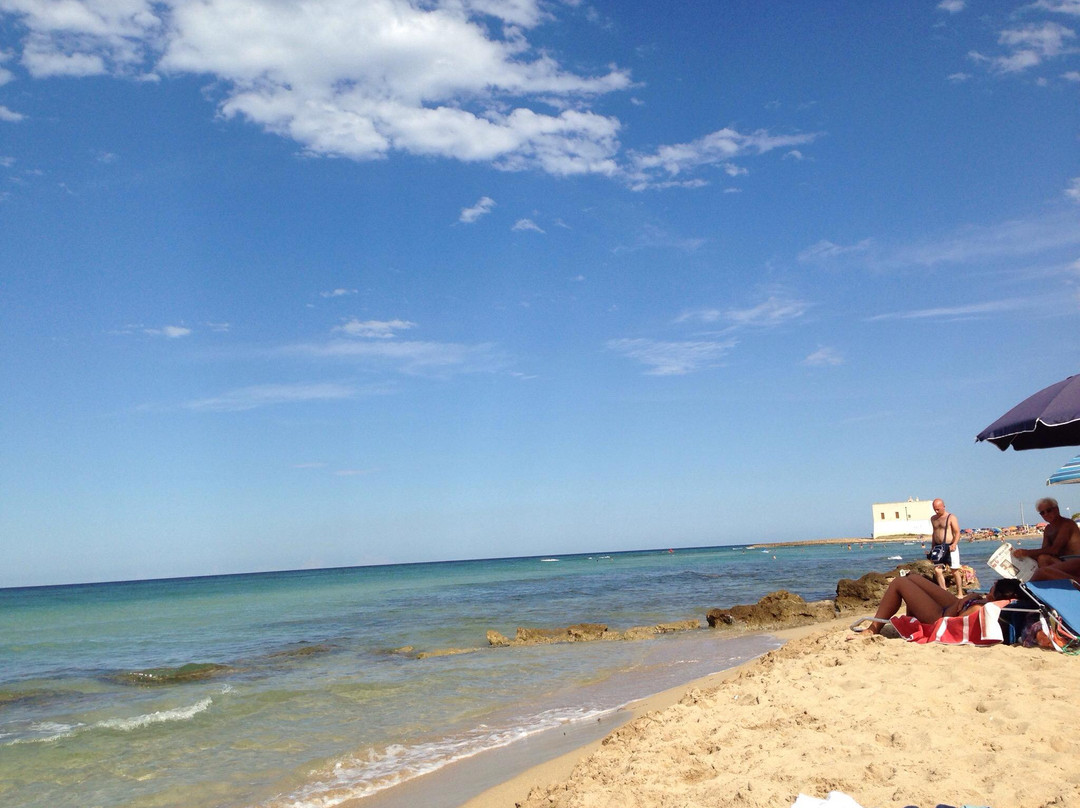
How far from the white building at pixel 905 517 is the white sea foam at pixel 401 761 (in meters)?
78.2

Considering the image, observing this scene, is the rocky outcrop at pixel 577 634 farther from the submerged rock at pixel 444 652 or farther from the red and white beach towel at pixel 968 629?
the red and white beach towel at pixel 968 629

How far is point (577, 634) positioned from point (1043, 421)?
37.1 ft

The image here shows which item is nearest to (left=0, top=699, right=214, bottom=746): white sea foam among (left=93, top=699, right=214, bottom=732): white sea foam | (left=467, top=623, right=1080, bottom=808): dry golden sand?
(left=93, top=699, right=214, bottom=732): white sea foam

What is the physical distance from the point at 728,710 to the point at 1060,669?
2.54 metres

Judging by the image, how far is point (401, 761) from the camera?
707 cm

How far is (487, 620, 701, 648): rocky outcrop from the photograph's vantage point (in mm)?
15461

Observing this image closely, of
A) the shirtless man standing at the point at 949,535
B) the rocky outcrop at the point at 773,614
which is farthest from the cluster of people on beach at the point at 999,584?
the rocky outcrop at the point at 773,614

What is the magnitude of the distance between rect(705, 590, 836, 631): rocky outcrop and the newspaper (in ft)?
29.9

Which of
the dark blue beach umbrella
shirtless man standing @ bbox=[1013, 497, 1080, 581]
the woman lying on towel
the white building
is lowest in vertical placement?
the white building

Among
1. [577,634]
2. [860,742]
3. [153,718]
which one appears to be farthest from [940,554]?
[153,718]

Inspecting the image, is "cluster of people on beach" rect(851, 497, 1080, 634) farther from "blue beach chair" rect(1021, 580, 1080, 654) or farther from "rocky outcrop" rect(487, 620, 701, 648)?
"rocky outcrop" rect(487, 620, 701, 648)

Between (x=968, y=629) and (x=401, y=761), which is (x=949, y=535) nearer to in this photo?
(x=968, y=629)

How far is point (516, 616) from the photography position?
70.9 feet

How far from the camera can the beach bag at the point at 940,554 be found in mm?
9133
